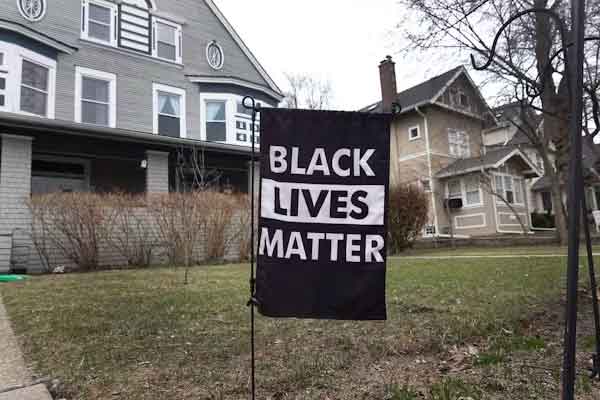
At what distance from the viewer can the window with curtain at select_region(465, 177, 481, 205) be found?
739 inches

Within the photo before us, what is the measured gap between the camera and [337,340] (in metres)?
3.00

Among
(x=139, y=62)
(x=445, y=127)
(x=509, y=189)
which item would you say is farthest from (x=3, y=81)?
(x=509, y=189)

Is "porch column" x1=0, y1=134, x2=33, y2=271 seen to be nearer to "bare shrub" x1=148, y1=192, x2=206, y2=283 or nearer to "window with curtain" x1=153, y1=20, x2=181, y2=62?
"bare shrub" x1=148, y1=192, x2=206, y2=283

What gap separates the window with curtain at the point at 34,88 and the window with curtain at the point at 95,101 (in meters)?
1.07

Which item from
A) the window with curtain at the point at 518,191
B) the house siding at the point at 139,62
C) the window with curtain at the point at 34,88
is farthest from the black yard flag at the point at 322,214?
the window with curtain at the point at 518,191

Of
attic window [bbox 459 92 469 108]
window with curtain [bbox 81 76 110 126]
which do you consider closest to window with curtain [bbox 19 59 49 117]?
window with curtain [bbox 81 76 110 126]

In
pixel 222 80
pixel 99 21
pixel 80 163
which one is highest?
pixel 99 21

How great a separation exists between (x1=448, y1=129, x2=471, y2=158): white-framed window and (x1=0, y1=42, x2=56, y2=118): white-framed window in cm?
1836

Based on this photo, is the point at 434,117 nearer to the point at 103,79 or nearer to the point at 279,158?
the point at 103,79

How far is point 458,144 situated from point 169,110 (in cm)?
1563

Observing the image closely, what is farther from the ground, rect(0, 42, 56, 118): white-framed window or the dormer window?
the dormer window

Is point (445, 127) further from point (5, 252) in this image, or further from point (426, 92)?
point (5, 252)

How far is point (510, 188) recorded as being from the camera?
64.6ft

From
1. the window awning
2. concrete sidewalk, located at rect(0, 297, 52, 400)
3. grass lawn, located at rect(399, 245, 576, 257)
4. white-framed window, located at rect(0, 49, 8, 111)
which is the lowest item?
concrete sidewalk, located at rect(0, 297, 52, 400)
